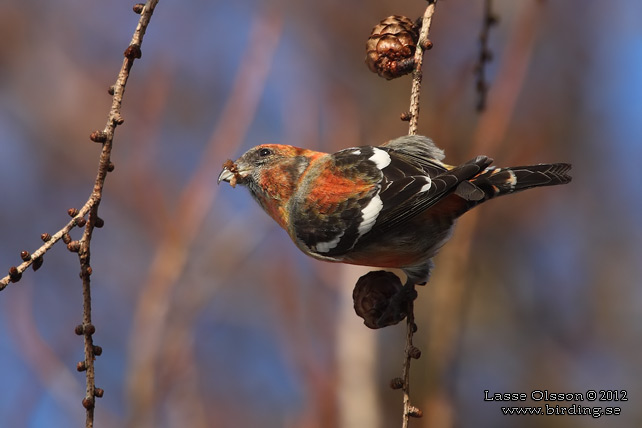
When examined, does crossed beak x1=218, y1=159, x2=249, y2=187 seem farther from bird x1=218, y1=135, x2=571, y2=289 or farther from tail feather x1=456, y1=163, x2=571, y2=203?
tail feather x1=456, y1=163, x2=571, y2=203

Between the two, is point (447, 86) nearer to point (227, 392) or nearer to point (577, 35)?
point (577, 35)

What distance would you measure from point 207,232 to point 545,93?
324 cm

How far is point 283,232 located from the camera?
5.13 meters

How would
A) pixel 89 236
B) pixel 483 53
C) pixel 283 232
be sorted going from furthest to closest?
pixel 283 232 → pixel 483 53 → pixel 89 236

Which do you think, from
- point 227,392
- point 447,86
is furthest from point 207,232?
point 447,86

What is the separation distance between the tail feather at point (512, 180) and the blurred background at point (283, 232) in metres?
1.66

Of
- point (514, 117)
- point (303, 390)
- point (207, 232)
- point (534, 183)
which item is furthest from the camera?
point (514, 117)

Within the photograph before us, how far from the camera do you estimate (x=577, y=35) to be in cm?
625

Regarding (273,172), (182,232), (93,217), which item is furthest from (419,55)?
(182,232)

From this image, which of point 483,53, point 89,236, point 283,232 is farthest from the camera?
point 283,232

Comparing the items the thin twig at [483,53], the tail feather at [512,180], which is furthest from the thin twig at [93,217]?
the thin twig at [483,53]

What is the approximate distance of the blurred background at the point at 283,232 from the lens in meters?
5.23

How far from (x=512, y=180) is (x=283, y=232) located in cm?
251

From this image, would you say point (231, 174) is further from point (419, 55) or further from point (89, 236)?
point (89, 236)
